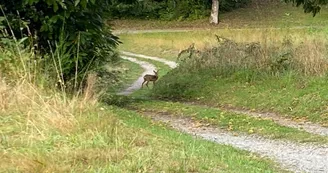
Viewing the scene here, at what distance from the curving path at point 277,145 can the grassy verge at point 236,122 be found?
0.98 feet

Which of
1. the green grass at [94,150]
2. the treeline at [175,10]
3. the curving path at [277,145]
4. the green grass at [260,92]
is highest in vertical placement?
the green grass at [94,150]

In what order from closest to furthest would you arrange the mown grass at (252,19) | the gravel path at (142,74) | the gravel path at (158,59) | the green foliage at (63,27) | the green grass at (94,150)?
the green grass at (94,150) → the green foliage at (63,27) → the gravel path at (142,74) → the gravel path at (158,59) → the mown grass at (252,19)

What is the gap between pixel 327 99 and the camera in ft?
45.3

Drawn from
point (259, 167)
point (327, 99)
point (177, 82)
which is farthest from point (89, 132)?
point (177, 82)

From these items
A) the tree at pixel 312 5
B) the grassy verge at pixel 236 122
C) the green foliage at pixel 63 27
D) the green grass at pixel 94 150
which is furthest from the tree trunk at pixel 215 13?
the green grass at pixel 94 150

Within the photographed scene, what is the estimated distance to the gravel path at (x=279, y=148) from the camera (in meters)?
8.34

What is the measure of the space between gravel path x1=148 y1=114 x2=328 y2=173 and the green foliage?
2289mm

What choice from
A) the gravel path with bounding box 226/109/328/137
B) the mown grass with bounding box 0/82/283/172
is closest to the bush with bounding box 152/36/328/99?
the gravel path with bounding box 226/109/328/137

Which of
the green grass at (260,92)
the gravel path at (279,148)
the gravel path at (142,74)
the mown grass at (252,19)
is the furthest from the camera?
the mown grass at (252,19)

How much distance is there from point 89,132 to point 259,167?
2.01 metres

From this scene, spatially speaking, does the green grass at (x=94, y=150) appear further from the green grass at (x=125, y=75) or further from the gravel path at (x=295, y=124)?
the green grass at (x=125, y=75)

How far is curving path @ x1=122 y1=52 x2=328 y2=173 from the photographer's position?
8430 millimetres

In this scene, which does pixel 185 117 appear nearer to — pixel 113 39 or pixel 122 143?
pixel 113 39

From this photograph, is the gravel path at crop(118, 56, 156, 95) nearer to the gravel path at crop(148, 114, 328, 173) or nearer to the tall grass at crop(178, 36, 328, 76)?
the tall grass at crop(178, 36, 328, 76)
